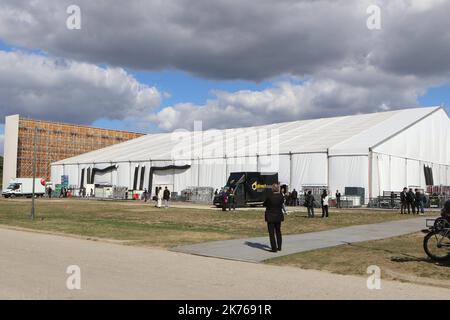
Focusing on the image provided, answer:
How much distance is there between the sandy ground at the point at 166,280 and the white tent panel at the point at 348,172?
32.7m

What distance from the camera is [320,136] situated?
51.2 meters

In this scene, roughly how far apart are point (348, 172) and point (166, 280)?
121 feet

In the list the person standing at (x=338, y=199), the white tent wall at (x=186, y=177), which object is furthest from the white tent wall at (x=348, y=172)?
the white tent wall at (x=186, y=177)

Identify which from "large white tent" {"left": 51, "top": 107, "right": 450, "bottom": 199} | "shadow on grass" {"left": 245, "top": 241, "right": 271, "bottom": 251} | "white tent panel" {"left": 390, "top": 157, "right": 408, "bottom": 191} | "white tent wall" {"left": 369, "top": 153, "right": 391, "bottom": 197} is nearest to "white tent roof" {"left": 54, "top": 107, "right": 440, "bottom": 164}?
"large white tent" {"left": 51, "top": 107, "right": 450, "bottom": 199}

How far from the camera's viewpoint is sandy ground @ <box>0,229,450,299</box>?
8.03 m

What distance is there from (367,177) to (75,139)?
56.7 meters

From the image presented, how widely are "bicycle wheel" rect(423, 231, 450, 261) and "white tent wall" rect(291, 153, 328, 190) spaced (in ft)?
111

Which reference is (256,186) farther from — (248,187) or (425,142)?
(425,142)

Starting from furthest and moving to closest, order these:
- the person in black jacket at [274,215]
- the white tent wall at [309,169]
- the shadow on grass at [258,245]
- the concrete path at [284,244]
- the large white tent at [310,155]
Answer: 1. the white tent wall at [309,169]
2. the large white tent at [310,155]
3. the shadow on grass at [258,245]
4. the person in black jacket at [274,215]
5. the concrete path at [284,244]

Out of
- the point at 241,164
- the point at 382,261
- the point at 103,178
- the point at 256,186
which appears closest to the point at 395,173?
the point at 256,186

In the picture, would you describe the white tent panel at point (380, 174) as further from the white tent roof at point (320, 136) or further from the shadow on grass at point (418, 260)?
the shadow on grass at point (418, 260)

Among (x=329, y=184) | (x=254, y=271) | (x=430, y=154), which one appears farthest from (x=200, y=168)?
(x=254, y=271)

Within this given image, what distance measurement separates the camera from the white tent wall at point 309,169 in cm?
4569
